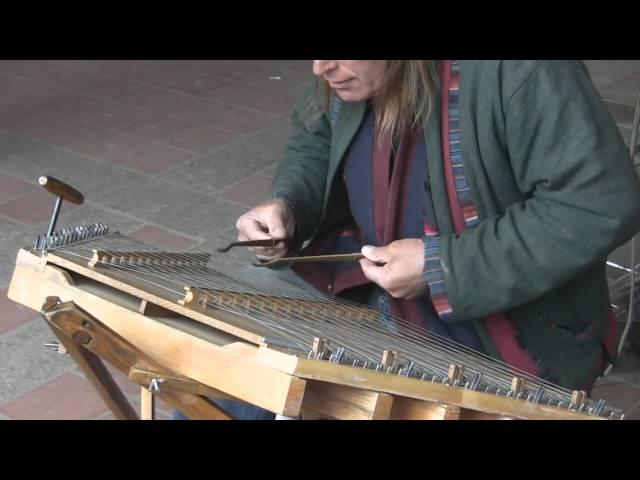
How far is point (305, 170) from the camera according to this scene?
6.94ft

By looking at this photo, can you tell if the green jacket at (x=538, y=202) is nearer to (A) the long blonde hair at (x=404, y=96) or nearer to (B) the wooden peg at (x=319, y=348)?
(A) the long blonde hair at (x=404, y=96)

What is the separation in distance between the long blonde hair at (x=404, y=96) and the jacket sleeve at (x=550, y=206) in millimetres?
144

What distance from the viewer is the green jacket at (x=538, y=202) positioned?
1.65 metres

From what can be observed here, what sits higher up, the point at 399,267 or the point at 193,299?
the point at 399,267

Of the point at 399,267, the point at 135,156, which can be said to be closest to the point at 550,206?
the point at 399,267

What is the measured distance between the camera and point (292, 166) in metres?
2.12

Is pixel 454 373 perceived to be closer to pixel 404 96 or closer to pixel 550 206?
pixel 550 206

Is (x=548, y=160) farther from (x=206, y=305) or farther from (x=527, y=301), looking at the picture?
(x=206, y=305)

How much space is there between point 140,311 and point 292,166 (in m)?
0.74

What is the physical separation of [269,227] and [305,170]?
0.59 ft

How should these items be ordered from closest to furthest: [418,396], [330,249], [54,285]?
[418,396]
[54,285]
[330,249]

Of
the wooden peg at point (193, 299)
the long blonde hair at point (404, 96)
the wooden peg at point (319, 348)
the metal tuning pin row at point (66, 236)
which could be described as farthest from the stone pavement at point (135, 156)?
the wooden peg at point (319, 348)

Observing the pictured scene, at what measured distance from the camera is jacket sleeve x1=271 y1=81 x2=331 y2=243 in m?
2.06
